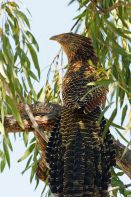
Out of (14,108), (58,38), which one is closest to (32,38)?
(58,38)

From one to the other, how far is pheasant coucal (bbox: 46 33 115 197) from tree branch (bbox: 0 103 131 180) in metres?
0.10

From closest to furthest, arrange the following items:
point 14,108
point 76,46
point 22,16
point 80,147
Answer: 1. point 14,108
2. point 80,147
3. point 22,16
4. point 76,46

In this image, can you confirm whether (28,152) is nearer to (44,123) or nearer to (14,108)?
(44,123)

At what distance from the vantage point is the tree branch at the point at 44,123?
20.2ft

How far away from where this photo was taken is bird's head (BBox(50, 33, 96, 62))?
731 centimetres

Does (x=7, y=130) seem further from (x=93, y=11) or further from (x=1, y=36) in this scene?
(x=93, y=11)

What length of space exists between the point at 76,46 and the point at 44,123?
120cm

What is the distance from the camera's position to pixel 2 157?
7.06 meters

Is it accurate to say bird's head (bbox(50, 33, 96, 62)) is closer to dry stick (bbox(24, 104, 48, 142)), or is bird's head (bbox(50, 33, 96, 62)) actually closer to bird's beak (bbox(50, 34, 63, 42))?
bird's beak (bbox(50, 34, 63, 42))

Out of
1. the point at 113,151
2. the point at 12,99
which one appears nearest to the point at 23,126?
the point at 12,99

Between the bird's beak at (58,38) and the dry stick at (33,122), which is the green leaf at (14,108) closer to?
the dry stick at (33,122)

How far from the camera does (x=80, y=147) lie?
599 cm

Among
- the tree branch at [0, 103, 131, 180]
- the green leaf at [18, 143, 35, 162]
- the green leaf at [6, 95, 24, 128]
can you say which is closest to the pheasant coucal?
the tree branch at [0, 103, 131, 180]

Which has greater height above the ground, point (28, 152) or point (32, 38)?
point (32, 38)
